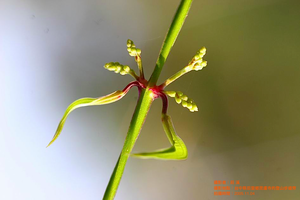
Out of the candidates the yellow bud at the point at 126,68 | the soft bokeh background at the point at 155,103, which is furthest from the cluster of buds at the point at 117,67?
the soft bokeh background at the point at 155,103

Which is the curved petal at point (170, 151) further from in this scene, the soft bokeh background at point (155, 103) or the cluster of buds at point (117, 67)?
the soft bokeh background at point (155, 103)

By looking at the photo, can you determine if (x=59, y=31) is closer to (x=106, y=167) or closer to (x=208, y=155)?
(x=106, y=167)

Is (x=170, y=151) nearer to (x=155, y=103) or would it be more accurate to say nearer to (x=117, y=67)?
(x=117, y=67)

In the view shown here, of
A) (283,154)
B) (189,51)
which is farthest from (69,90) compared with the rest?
(283,154)

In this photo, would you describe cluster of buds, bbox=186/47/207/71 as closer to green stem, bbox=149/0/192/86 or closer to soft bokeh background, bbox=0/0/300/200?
green stem, bbox=149/0/192/86

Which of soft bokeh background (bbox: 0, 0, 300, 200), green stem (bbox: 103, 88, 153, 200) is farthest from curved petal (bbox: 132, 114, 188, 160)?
soft bokeh background (bbox: 0, 0, 300, 200)
